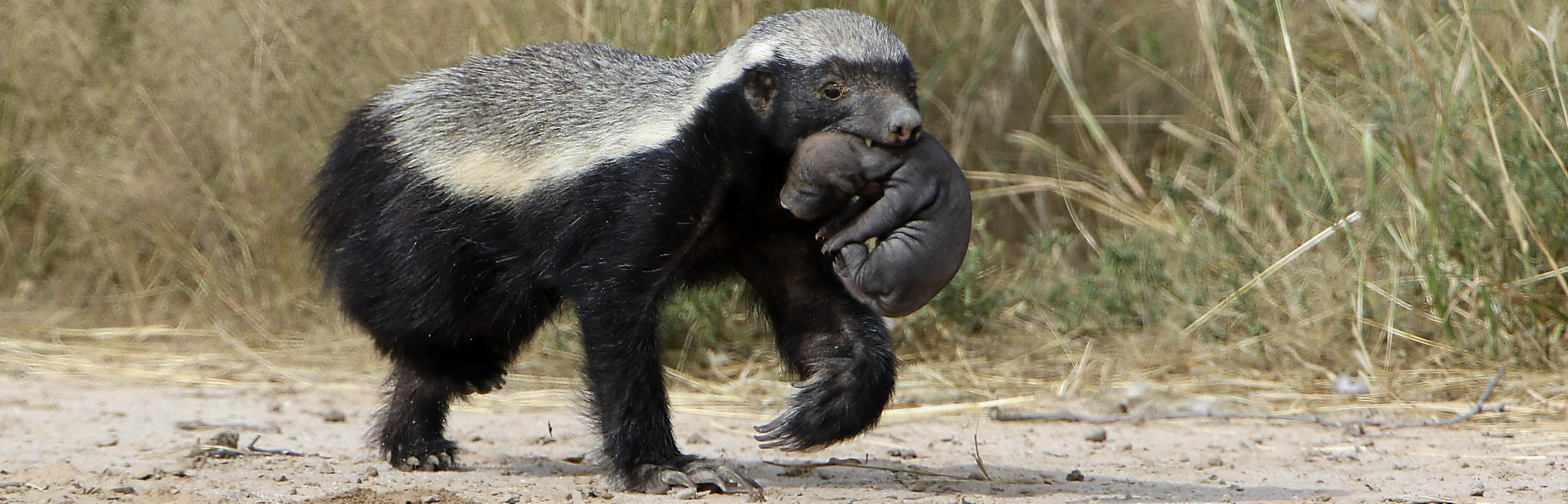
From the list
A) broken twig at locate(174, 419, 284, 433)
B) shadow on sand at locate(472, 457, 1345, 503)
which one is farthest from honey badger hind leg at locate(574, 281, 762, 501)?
broken twig at locate(174, 419, 284, 433)

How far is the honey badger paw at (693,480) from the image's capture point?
369 centimetres

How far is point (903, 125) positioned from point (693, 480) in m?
1.10

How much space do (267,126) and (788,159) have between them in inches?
147

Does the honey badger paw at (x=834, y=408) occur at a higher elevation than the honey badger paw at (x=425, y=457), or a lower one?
higher

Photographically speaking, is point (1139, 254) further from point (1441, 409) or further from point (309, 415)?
point (309, 415)

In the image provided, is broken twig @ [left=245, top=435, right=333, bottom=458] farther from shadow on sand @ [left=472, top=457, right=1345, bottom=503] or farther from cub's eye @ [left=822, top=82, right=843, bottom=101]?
cub's eye @ [left=822, top=82, right=843, bottom=101]

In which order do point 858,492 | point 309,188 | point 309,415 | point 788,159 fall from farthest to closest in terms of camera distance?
point 309,415 < point 309,188 < point 858,492 < point 788,159

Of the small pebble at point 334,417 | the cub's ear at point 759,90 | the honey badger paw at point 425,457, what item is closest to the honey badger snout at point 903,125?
the cub's ear at point 759,90

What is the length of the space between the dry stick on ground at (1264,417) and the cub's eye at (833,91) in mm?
2072

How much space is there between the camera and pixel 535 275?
148 inches

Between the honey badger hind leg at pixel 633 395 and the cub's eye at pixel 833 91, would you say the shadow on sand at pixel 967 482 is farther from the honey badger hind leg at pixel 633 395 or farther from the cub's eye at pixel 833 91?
the cub's eye at pixel 833 91

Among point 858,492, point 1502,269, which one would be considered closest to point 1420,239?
point 1502,269

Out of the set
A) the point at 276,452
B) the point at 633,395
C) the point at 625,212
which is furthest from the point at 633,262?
the point at 276,452

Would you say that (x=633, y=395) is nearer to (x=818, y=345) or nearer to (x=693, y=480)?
(x=693, y=480)
